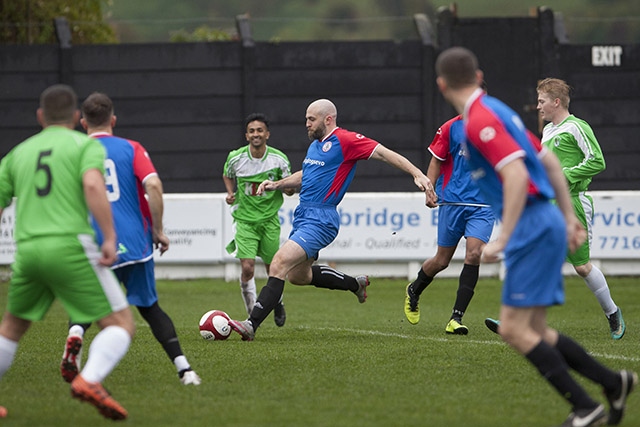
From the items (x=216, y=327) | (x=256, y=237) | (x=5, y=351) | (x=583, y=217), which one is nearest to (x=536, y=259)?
(x=5, y=351)

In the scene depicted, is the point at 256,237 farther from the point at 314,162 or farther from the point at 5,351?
the point at 5,351

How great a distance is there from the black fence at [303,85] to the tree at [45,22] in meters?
1.36

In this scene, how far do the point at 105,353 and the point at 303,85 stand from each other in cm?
1453

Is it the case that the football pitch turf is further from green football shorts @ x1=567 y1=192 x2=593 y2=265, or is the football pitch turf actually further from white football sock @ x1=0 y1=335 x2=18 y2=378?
green football shorts @ x1=567 y1=192 x2=593 y2=265

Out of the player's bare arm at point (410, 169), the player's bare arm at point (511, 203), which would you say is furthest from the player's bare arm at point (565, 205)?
the player's bare arm at point (410, 169)

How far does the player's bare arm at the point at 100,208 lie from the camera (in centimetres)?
604

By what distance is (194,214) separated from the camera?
18.4m

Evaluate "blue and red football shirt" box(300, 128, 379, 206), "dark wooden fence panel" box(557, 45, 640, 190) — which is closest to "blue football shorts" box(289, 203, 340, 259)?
"blue and red football shirt" box(300, 128, 379, 206)

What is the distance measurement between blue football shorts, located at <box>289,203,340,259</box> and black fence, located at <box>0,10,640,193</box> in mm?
10213

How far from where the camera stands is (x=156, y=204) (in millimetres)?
7230

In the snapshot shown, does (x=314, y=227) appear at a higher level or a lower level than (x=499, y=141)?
lower

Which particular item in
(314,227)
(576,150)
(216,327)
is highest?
(576,150)

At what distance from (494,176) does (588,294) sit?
11.3 m

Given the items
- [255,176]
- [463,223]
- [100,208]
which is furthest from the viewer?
[255,176]
